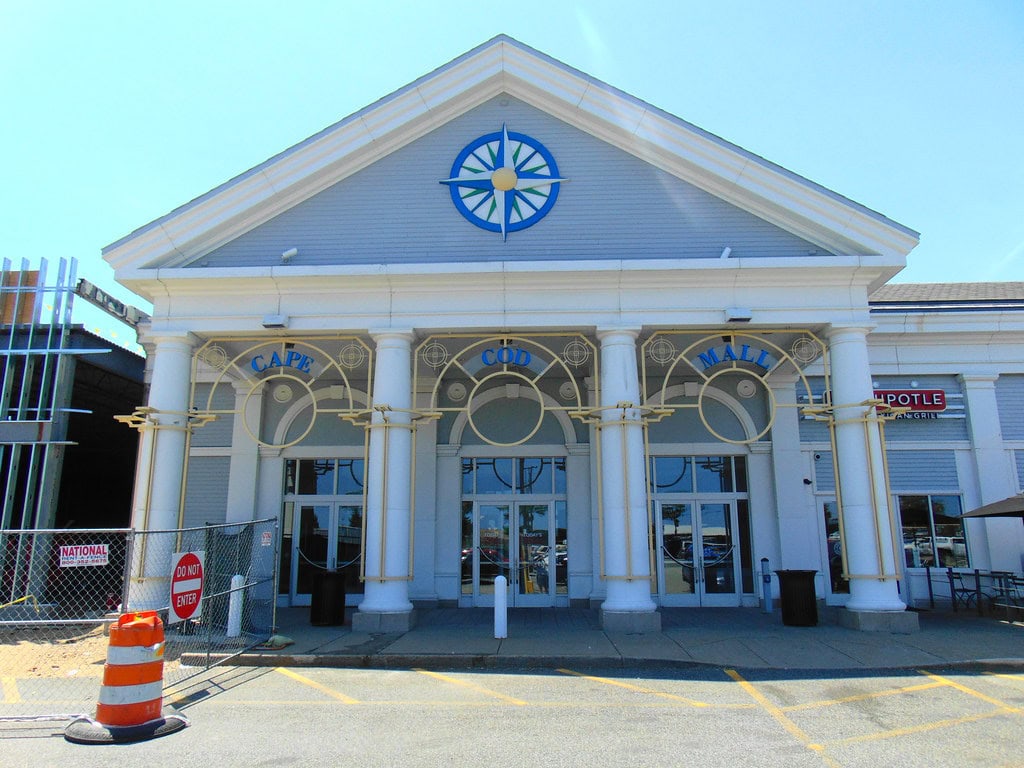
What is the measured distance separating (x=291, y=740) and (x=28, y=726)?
2606 mm

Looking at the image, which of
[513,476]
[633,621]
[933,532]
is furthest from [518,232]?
[933,532]

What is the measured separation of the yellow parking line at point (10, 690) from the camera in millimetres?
7859

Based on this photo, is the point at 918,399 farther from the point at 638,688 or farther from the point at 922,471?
the point at 638,688

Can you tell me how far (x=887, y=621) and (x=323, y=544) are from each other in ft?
Result: 35.5

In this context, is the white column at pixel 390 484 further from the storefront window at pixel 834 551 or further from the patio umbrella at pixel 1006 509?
the patio umbrella at pixel 1006 509

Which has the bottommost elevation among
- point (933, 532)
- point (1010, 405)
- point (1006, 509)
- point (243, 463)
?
point (933, 532)

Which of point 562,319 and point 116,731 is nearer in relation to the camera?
point 116,731

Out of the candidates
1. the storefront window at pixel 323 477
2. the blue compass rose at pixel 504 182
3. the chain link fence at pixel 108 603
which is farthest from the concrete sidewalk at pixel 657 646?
the blue compass rose at pixel 504 182

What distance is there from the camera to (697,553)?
1547 centimetres

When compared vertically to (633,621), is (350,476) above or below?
above

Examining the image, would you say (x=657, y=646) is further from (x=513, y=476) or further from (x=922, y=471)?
(x=922, y=471)

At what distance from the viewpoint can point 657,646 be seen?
10203 mm

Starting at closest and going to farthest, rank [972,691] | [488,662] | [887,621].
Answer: [972,691], [488,662], [887,621]

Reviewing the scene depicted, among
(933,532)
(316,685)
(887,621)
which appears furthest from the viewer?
(933,532)
